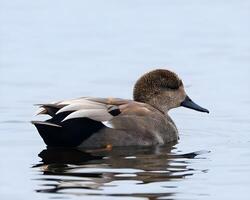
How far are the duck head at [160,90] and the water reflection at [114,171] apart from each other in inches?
36.5

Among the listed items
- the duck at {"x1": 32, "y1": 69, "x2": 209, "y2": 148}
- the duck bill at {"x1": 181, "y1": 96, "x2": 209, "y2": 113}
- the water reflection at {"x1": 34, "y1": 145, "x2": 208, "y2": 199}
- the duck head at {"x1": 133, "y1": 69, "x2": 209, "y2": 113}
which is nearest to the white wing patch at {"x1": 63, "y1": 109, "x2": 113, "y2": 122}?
the duck at {"x1": 32, "y1": 69, "x2": 209, "y2": 148}

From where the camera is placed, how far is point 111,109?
43.5 ft

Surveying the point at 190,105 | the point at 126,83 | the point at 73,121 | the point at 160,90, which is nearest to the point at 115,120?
the point at 73,121

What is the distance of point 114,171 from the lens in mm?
11945

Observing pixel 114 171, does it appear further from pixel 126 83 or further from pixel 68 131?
pixel 126 83

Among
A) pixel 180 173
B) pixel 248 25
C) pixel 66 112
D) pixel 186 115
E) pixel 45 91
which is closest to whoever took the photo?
pixel 180 173

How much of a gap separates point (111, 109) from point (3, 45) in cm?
769

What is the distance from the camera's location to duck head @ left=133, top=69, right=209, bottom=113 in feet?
47.0

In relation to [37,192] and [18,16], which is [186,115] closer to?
[37,192]

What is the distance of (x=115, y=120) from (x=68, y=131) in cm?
59

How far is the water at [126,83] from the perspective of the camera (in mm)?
11414

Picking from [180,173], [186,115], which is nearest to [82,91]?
[186,115]

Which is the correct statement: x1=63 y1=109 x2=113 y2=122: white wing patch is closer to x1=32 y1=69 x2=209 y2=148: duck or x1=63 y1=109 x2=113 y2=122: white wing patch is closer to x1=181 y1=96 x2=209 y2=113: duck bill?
x1=32 y1=69 x2=209 y2=148: duck

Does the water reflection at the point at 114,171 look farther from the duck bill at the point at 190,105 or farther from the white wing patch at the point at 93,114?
the duck bill at the point at 190,105
